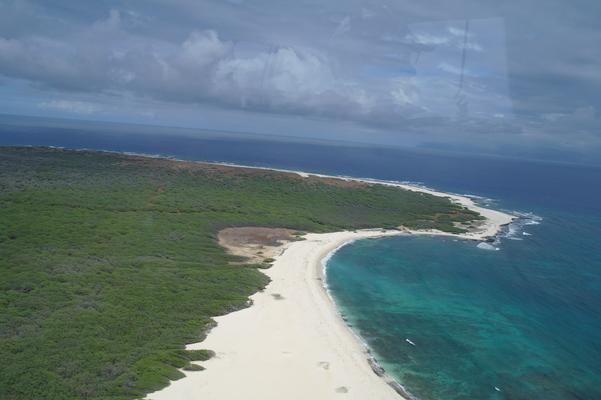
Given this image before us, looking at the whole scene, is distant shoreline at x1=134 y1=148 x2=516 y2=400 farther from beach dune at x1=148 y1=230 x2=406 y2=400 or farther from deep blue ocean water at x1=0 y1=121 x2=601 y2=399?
deep blue ocean water at x1=0 y1=121 x2=601 y2=399

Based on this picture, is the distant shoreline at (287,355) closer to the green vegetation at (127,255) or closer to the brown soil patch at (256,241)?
the green vegetation at (127,255)

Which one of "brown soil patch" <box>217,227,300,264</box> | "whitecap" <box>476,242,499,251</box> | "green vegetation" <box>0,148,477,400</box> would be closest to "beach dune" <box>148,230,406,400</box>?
"green vegetation" <box>0,148,477,400</box>

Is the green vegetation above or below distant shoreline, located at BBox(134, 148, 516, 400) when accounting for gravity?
above

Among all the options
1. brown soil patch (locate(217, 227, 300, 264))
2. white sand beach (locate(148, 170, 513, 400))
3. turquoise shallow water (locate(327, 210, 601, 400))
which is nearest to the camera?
white sand beach (locate(148, 170, 513, 400))

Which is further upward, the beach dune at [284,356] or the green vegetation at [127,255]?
the green vegetation at [127,255]

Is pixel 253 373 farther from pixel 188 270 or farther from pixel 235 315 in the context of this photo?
pixel 188 270

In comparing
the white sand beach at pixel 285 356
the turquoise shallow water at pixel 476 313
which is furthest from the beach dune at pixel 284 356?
the turquoise shallow water at pixel 476 313
